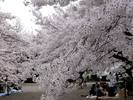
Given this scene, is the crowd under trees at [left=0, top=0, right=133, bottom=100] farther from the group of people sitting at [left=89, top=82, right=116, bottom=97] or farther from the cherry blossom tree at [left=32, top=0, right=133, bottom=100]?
the group of people sitting at [left=89, top=82, right=116, bottom=97]

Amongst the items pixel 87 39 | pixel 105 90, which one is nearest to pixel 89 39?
pixel 87 39

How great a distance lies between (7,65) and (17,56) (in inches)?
122

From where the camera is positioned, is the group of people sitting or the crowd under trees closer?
the crowd under trees

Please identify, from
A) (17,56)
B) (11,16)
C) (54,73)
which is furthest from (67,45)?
(17,56)

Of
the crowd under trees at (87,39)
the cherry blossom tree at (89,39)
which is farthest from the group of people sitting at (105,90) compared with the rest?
the cherry blossom tree at (89,39)

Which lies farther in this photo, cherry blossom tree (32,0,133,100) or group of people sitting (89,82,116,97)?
group of people sitting (89,82,116,97)

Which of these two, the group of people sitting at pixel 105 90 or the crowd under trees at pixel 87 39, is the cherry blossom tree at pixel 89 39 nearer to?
the crowd under trees at pixel 87 39

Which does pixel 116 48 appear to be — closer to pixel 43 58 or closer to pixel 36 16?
pixel 43 58

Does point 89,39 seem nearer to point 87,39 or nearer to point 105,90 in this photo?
Answer: point 87,39

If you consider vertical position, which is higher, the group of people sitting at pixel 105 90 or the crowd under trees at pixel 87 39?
the crowd under trees at pixel 87 39

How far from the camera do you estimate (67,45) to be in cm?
757

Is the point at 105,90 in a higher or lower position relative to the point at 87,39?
lower

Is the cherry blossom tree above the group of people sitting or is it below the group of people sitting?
above

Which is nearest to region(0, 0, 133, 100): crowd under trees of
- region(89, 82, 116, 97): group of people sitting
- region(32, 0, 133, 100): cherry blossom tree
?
region(32, 0, 133, 100): cherry blossom tree
